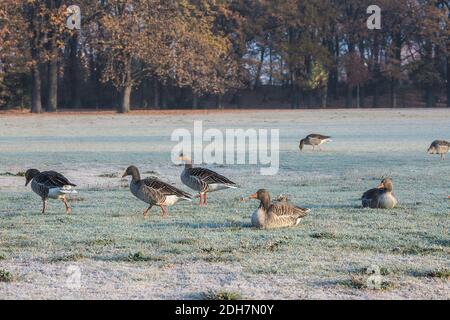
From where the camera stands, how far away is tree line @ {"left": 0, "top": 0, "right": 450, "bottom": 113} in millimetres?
57656

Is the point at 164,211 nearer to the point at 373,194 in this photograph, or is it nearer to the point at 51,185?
the point at 51,185

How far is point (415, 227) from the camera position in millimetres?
11320

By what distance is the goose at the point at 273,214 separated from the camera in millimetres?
10977

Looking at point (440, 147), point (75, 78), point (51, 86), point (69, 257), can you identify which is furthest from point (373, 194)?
point (75, 78)

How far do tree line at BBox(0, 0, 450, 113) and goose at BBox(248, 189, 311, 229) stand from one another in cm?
4571

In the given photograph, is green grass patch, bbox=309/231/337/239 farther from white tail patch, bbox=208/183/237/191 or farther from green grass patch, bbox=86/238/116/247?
white tail patch, bbox=208/183/237/191

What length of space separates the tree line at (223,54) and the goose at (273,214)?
4571cm

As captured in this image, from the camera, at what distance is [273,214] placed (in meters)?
11.0

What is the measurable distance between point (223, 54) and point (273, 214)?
5967 cm

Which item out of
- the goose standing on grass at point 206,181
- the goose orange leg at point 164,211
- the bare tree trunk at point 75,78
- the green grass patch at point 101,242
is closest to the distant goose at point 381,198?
the goose standing on grass at point 206,181

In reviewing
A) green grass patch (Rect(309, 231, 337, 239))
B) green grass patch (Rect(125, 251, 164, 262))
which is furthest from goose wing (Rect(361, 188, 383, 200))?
green grass patch (Rect(125, 251, 164, 262))
